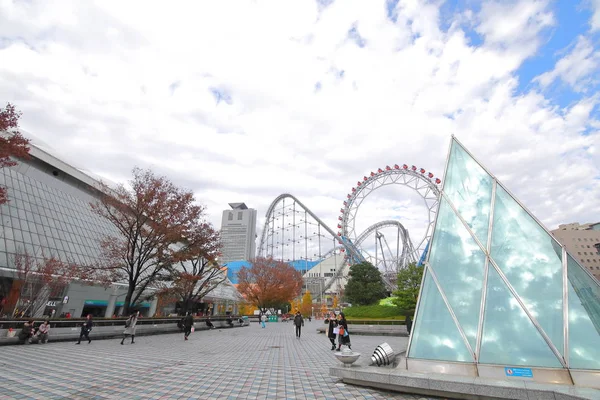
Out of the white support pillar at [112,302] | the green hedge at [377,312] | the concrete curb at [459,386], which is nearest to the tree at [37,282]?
the white support pillar at [112,302]

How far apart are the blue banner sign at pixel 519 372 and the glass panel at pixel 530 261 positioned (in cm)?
77

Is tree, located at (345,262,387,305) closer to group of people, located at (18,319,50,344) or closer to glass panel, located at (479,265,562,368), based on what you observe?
group of people, located at (18,319,50,344)

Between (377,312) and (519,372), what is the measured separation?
24.0m

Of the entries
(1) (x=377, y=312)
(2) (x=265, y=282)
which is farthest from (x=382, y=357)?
(2) (x=265, y=282)

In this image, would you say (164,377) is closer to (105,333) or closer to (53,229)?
(105,333)

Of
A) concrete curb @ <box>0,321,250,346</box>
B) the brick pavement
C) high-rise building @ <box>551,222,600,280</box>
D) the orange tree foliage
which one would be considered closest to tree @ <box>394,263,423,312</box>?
the brick pavement

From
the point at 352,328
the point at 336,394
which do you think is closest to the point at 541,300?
the point at 336,394

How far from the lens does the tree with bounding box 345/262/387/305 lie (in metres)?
36.3

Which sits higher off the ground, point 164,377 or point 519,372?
point 519,372

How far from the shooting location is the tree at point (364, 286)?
3634 cm

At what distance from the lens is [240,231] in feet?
547

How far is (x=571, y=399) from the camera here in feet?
15.3

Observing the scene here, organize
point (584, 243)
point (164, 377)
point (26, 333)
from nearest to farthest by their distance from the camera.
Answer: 1. point (164, 377)
2. point (26, 333)
3. point (584, 243)

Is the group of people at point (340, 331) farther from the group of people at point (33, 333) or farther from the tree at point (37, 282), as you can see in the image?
the tree at point (37, 282)
